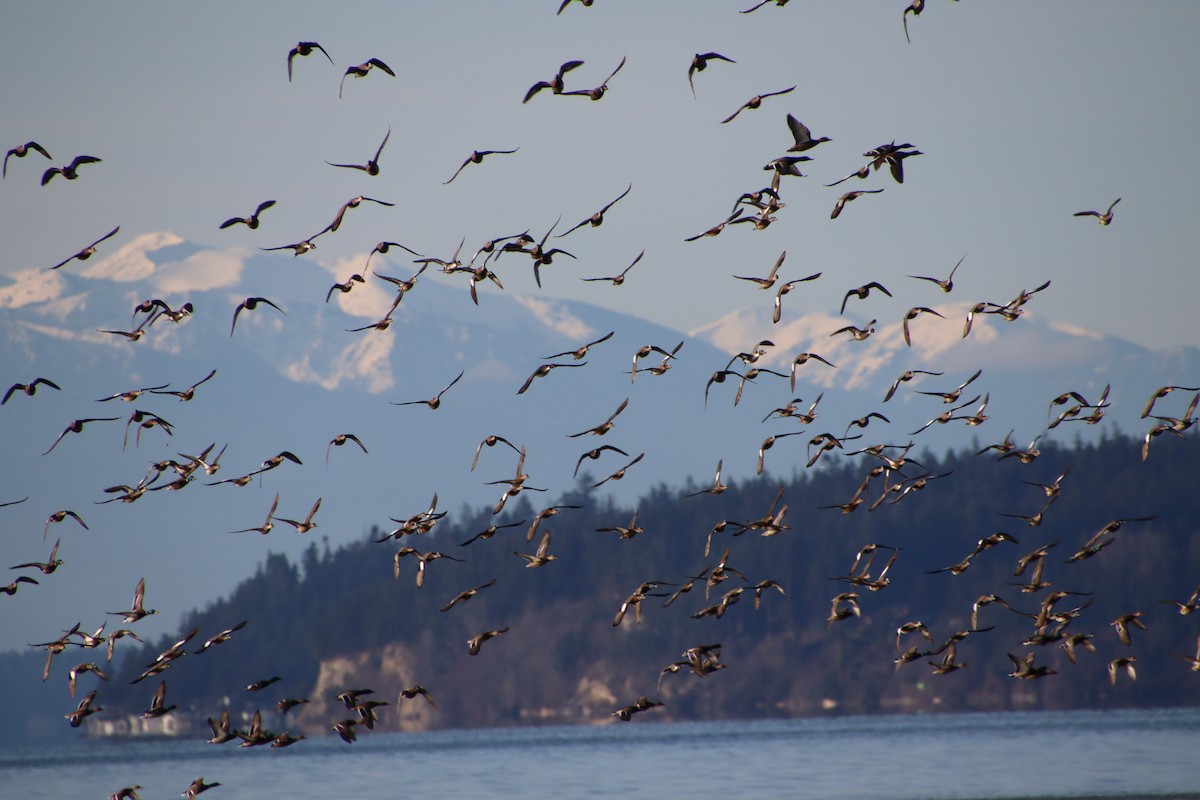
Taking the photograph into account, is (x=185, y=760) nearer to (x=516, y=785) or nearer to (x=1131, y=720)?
(x=516, y=785)

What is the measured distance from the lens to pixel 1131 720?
151 metres

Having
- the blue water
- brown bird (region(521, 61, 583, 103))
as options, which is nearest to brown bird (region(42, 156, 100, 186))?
brown bird (region(521, 61, 583, 103))

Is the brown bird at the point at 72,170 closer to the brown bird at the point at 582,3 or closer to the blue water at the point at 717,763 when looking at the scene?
the brown bird at the point at 582,3

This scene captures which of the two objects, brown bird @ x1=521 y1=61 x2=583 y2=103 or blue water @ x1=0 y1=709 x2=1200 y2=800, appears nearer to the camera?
brown bird @ x1=521 y1=61 x2=583 y2=103

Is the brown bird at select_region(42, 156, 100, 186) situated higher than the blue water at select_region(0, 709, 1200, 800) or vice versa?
the brown bird at select_region(42, 156, 100, 186)

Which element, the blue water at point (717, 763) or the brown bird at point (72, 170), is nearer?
the brown bird at point (72, 170)

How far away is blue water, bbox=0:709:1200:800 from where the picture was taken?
10106 cm

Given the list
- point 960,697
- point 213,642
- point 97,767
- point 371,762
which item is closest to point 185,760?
point 97,767

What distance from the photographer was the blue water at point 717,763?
101 meters

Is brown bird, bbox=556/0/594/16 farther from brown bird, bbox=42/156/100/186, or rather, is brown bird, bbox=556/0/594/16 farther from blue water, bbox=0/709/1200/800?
blue water, bbox=0/709/1200/800

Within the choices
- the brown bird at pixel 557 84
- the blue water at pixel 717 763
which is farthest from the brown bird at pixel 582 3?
the blue water at pixel 717 763

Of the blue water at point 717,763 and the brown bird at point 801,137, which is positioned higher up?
the brown bird at point 801,137

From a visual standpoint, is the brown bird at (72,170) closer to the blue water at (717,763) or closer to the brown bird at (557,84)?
the brown bird at (557,84)

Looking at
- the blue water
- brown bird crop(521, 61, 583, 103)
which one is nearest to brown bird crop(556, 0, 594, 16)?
brown bird crop(521, 61, 583, 103)
